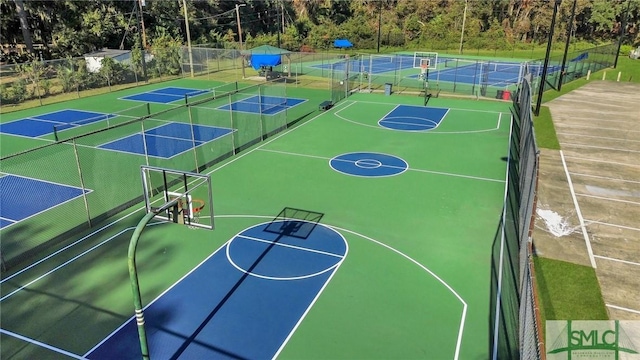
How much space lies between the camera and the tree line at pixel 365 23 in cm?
5162

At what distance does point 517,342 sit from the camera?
8.44 meters

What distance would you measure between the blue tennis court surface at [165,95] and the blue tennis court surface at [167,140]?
788cm

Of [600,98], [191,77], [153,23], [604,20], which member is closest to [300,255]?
[600,98]

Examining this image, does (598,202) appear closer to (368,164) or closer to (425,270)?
(425,270)

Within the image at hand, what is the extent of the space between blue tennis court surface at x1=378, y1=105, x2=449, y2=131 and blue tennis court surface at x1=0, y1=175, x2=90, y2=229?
14.8 m

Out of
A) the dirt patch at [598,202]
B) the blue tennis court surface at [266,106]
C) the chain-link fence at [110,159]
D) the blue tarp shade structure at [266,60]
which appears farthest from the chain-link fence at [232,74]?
the chain-link fence at [110,159]

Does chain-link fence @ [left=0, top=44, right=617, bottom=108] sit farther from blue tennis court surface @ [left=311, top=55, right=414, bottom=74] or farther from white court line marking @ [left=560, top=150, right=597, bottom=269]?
white court line marking @ [left=560, top=150, right=597, bottom=269]

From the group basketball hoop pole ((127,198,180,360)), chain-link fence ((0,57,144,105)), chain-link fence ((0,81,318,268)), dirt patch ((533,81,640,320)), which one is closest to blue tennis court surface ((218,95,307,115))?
chain-link fence ((0,81,318,268))

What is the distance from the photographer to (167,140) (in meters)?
20.5

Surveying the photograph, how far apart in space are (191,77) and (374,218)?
31341mm

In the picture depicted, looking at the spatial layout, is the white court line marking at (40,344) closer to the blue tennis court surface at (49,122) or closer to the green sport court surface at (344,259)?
the green sport court surface at (344,259)

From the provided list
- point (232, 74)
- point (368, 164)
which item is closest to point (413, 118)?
point (368, 164)

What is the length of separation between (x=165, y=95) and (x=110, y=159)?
15.0m

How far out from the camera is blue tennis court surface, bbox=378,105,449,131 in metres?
23.2
